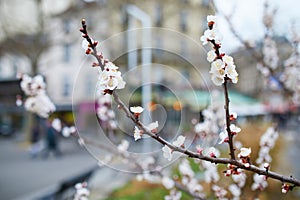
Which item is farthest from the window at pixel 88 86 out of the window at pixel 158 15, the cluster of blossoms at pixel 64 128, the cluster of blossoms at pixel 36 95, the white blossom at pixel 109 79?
the white blossom at pixel 109 79

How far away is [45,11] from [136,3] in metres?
4.57

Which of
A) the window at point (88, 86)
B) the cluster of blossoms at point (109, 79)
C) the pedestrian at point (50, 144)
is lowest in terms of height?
the cluster of blossoms at point (109, 79)

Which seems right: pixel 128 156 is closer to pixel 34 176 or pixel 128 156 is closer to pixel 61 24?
pixel 34 176

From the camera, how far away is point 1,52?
15836 millimetres

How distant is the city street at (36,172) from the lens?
7.03 m

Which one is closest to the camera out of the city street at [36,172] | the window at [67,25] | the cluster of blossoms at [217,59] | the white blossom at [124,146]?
the cluster of blossoms at [217,59]

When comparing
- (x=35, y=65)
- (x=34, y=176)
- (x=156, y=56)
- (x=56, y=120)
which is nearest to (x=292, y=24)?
(x=56, y=120)

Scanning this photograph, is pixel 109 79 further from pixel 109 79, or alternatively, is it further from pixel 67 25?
pixel 67 25

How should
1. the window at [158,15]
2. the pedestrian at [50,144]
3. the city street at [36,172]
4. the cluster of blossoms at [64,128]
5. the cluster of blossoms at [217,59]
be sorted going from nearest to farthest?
1. the cluster of blossoms at [217,59]
2. the cluster of blossoms at [64,128]
3. the city street at [36,172]
4. the pedestrian at [50,144]
5. the window at [158,15]

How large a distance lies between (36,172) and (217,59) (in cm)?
947

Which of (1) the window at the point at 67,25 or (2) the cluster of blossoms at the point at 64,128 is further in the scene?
(1) the window at the point at 67,25

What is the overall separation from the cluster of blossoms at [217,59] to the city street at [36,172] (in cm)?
583

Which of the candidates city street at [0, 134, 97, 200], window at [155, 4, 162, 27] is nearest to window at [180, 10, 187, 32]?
window at [155, 4, 162, 27]

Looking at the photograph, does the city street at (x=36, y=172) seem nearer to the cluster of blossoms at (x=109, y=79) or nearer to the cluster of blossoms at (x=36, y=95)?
the cluster of blossoms at (x=36, y=95)
